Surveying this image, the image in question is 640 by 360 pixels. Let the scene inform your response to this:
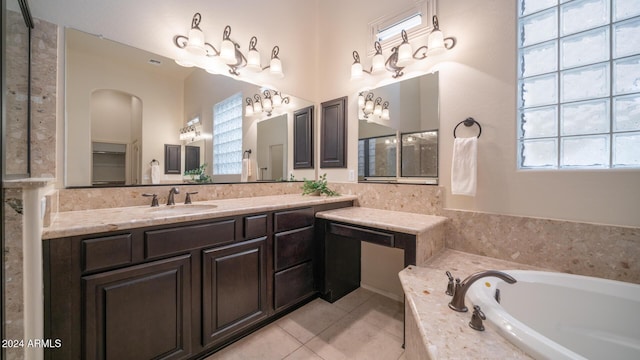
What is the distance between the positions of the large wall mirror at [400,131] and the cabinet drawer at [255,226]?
1.21 meters

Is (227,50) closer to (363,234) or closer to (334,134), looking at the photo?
(334,134)

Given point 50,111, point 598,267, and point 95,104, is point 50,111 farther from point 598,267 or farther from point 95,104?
point 598,267

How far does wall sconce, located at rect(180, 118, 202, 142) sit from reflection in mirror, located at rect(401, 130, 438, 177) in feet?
5.99

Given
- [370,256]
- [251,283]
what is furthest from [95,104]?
[370,256]

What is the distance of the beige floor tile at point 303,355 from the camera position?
149 cm

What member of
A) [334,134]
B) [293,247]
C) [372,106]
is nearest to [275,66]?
[334,134]

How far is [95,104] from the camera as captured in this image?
1.49 metres

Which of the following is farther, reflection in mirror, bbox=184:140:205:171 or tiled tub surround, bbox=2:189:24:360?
reflection in mirror, bbox=184:140:205:171

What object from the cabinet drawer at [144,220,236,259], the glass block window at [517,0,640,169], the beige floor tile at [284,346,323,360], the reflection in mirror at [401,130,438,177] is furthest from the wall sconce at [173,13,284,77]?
the beige floor tile at [284,346,323,360]

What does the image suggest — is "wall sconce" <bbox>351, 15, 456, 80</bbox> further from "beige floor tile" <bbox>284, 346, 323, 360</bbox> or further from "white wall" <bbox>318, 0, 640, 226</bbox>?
"beige floor tile" <bbox>284, 346, 323, 360</bbox>

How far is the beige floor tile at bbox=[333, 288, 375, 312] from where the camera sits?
6.88 feet

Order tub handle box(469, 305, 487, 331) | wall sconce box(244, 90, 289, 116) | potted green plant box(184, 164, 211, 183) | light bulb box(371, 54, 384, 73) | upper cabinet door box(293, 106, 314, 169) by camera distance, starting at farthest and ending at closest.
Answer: upper cabinet door box(293, 106, 314, 169) < wall sconce box(244, 90, 289, 116) < light bulb box(371, 54, 384, 73) < potted green plant box(184, 164, 211, 183) < tub handle box(469, 305, 487, 331)

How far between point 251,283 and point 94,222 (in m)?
0.97

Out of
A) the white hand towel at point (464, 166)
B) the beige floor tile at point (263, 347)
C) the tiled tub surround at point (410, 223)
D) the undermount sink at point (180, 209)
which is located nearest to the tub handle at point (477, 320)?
the tiled tub surround at point (410, 223)
